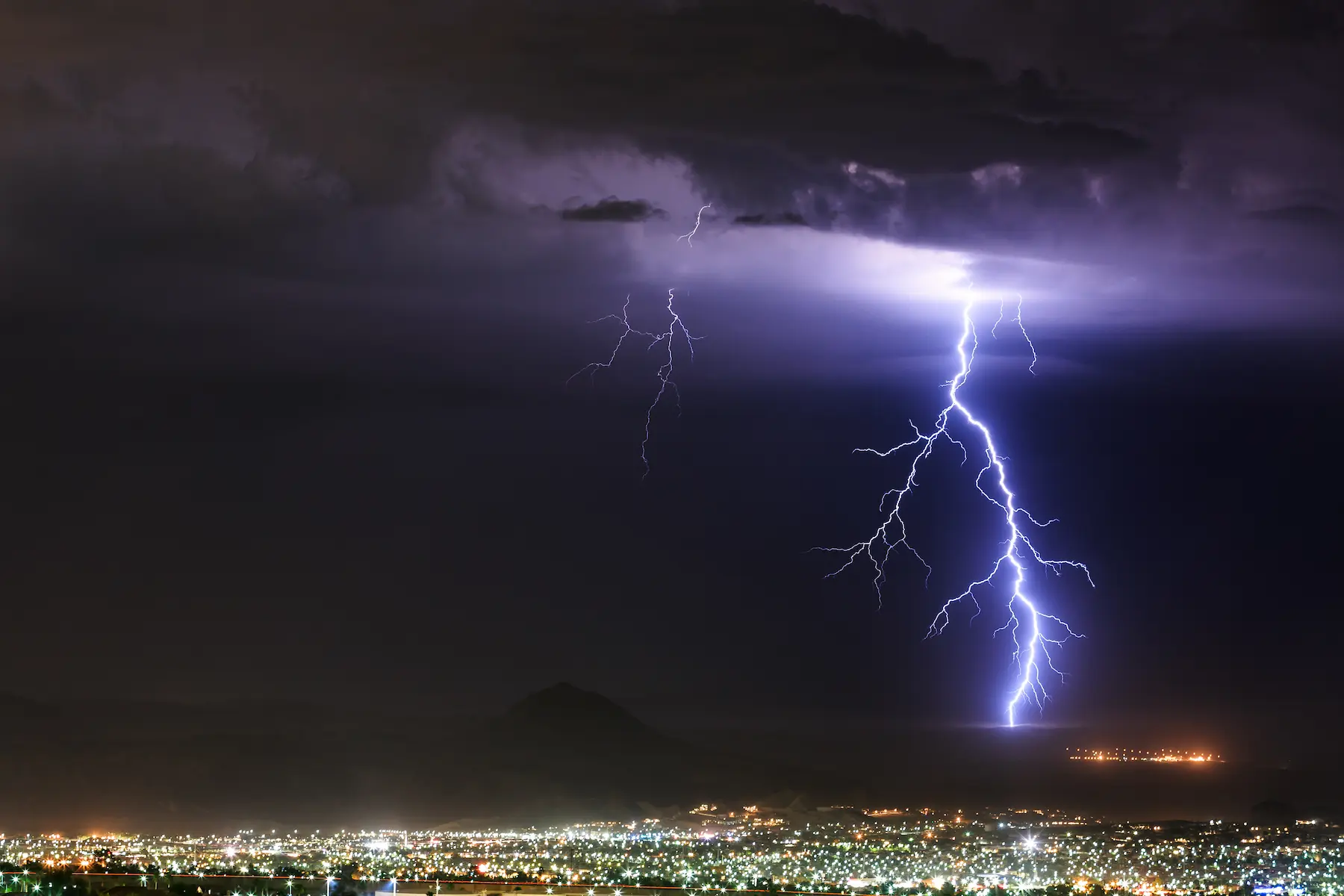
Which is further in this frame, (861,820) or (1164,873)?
(861,820)

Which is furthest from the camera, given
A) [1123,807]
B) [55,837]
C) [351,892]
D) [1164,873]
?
[1123,807]

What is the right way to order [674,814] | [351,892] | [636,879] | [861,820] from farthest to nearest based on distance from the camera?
[674,814]
[861,820]
[636,879]
[351,892]

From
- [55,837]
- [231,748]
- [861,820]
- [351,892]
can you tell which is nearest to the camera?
[351,892]

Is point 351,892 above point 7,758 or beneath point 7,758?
beneath

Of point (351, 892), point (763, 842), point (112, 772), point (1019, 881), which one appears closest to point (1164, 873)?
point (1019, 881)

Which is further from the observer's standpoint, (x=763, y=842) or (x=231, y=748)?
(x=231, y=748)

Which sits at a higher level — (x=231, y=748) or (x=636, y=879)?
(x=231, y=748)

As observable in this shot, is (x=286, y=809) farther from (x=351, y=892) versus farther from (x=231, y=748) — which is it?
(x=351, y=892)

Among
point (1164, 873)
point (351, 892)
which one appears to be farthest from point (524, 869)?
point (1164, 873)

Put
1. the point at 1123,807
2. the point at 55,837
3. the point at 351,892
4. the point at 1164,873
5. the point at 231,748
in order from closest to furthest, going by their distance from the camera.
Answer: the point at 351,892
the point at 1164,873
the point at 55,837
the point at 1123,807
the point at 231,748

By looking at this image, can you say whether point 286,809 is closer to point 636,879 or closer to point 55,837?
point 55,837
